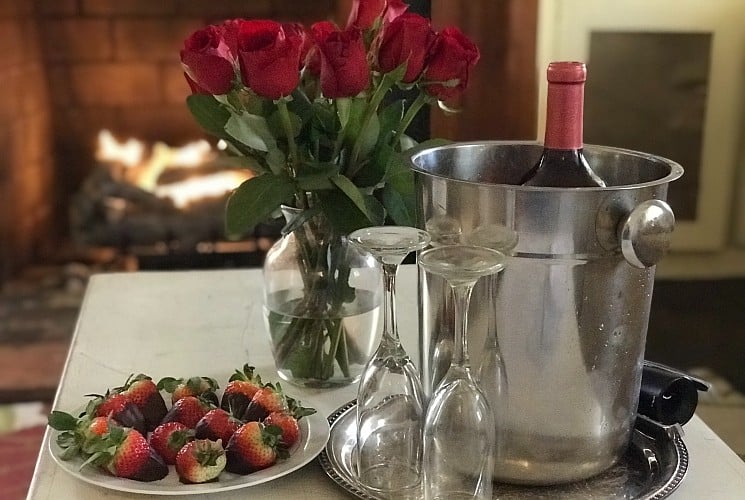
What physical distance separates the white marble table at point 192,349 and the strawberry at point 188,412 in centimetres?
7

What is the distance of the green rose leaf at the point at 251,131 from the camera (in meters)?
0.72

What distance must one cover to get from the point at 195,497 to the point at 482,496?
0.20 metres

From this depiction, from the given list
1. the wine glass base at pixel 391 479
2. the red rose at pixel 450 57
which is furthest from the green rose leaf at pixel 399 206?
the wine glass base at pixel 391 479

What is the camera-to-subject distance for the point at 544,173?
0.70 m

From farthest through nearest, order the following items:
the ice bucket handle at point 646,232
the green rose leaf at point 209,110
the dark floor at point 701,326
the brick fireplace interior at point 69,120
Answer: the brick fireplace interior at point 69,120
the dark floor at point 701,326
the green rose leaf at point 209,110
the ice bucket handle at point 646,232

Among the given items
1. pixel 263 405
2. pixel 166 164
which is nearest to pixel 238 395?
pixel 263 405

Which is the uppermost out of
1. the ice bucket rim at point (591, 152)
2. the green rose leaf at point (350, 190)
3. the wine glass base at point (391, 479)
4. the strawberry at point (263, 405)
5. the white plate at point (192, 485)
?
the ice bucket rim at point (591, 152)

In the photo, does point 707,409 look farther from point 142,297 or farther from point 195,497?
point 195,497

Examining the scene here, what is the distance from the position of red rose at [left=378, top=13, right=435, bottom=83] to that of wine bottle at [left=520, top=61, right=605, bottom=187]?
0.13m

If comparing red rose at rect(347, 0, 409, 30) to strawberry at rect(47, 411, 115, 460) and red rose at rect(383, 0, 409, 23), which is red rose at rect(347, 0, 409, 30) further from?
strawberry at rect(47, 411, 115, 460)

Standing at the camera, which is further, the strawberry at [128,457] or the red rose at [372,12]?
the red rose at [372,12]

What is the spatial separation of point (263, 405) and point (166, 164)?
184 cm

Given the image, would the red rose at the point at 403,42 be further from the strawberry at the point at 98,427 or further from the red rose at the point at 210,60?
the strawberry at the point at 98,427

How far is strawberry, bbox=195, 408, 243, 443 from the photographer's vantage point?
0.68 meters
